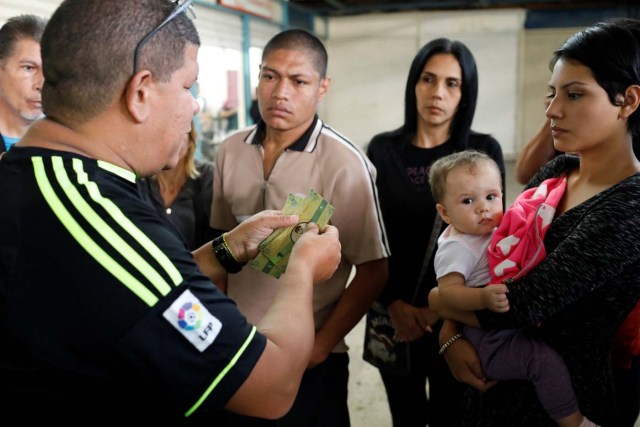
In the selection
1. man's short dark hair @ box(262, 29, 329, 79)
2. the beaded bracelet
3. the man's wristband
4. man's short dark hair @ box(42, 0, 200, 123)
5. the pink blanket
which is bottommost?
the beaded bracelet

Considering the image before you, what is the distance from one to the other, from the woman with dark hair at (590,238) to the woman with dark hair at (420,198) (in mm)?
610

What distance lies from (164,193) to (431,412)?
5.44 feet

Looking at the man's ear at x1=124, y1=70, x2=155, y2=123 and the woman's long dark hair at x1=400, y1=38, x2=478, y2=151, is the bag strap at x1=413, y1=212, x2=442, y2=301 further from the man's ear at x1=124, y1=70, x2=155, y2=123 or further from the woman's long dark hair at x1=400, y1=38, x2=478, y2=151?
the man's ear at x1=124, y1=70, x2=155, y2=123

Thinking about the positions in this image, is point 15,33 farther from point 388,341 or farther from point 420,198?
point 388,341

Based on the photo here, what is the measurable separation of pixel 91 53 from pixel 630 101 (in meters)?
1.35

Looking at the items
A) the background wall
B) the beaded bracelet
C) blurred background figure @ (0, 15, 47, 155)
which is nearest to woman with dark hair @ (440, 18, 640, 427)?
the beaded bracelet

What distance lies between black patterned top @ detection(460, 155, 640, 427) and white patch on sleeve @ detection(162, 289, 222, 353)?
92 centimetres

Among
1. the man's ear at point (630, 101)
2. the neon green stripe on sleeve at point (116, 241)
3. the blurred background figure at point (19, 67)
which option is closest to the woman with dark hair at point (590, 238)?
the man's ear at point (630, 101)

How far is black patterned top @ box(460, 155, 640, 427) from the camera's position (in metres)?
1.32

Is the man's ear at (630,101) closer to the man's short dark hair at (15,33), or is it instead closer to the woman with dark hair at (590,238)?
the woman with dark hair at (590,238)

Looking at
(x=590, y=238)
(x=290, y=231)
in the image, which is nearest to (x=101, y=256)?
(x=290, y=231)

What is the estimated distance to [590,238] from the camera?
133cm

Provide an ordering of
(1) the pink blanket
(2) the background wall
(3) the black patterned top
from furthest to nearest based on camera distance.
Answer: (2) the background wall < (1) the pink blanket < (3) the black patterned top

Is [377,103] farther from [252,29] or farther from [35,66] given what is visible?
[35,66]
